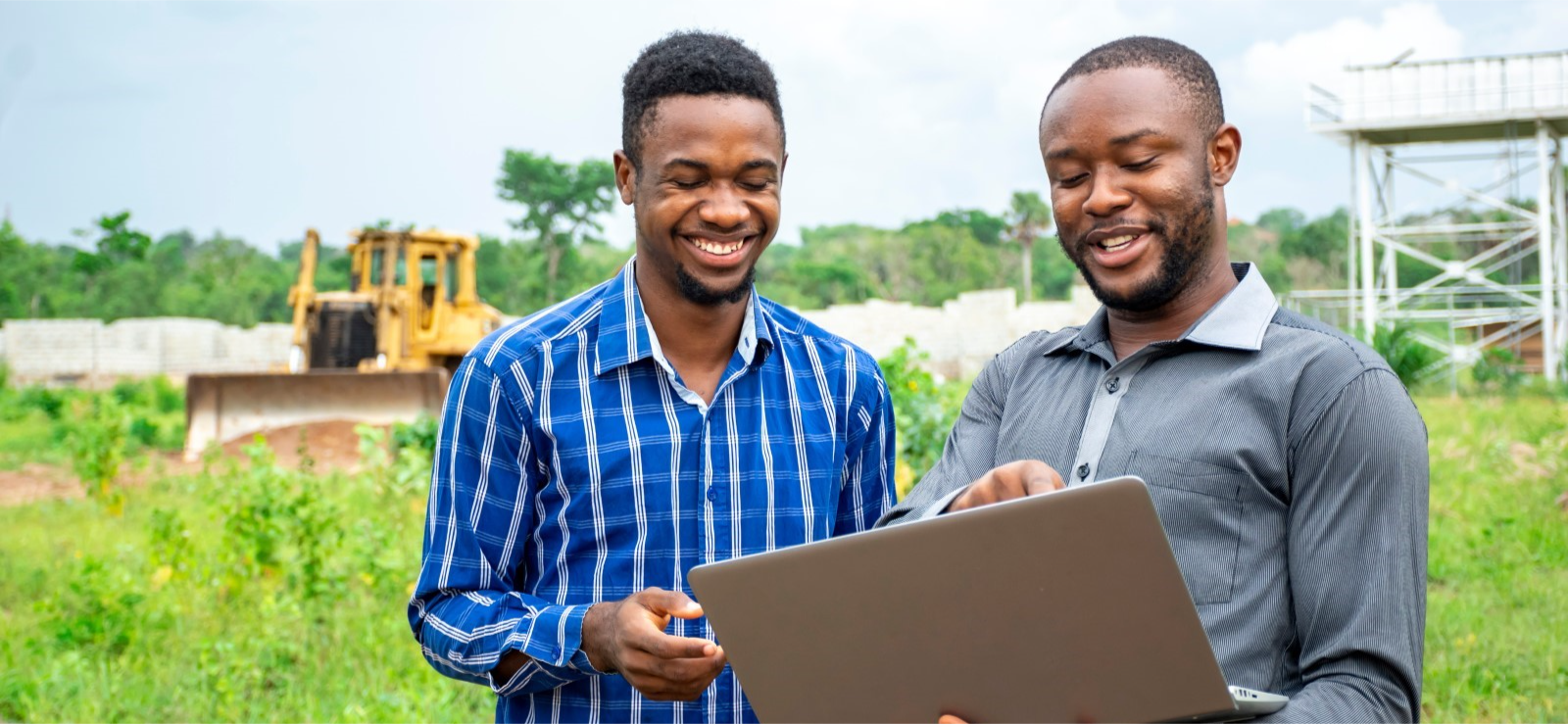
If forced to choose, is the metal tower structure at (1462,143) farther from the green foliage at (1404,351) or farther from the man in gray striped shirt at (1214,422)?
the man in gray striped shirt at (1214,422)

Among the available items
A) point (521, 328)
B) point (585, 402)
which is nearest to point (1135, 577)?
point (585, 402)

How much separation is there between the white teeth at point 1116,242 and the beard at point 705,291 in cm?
62

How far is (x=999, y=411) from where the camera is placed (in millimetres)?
1955

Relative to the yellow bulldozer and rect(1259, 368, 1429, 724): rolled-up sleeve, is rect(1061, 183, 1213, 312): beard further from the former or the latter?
the yellow bulldozer

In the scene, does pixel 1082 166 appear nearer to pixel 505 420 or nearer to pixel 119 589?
pixel 505 420

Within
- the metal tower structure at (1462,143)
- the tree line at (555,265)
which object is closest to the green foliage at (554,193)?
the tree line at (555,265)

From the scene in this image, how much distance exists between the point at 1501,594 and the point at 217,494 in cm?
575

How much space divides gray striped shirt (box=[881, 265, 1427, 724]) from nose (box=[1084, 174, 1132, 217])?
190 mm

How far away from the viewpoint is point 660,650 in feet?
5.57

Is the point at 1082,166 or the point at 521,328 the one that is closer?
the point at 1082,166

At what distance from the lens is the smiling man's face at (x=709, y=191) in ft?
6.68

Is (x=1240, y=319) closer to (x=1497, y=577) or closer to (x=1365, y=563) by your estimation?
(x=1365, y=563)

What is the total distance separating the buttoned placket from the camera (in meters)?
1.67

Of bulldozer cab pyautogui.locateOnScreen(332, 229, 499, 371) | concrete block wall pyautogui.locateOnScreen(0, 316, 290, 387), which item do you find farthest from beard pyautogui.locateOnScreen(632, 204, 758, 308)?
concrete block wall pyautogui.locateOnScreen(0, 316, 290, 387)
